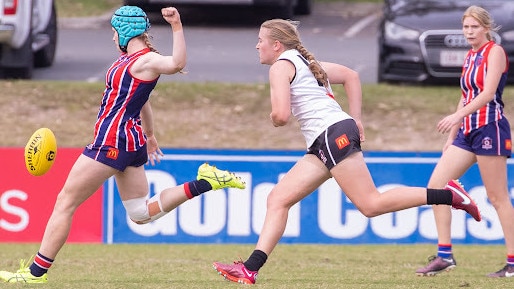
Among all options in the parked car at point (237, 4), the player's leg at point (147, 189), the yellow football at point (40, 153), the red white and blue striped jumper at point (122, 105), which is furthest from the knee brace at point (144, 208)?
the parked car at point (237, 4)

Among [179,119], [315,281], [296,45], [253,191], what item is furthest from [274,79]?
[179,119]

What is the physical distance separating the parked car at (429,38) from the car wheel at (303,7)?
7470 mm

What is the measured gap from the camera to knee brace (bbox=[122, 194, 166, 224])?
26.6 ft

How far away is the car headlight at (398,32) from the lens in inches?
606

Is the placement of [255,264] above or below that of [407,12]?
above

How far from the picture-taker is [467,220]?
39.8 ft

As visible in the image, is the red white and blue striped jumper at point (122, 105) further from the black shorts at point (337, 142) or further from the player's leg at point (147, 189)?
the black shorts at point (337, 142)

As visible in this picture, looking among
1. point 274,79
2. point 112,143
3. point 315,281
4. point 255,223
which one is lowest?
point 255,223

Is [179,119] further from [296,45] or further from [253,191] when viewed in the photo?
[296,45]

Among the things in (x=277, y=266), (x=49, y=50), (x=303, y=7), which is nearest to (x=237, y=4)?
(x=49, y=50)

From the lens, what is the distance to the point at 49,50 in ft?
59.7

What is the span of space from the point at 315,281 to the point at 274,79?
1.56 metres

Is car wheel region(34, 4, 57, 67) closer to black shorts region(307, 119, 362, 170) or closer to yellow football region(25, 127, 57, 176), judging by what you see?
yellow football region(25, 127, 57, 176)

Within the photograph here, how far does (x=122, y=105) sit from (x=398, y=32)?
8256 millimetres
